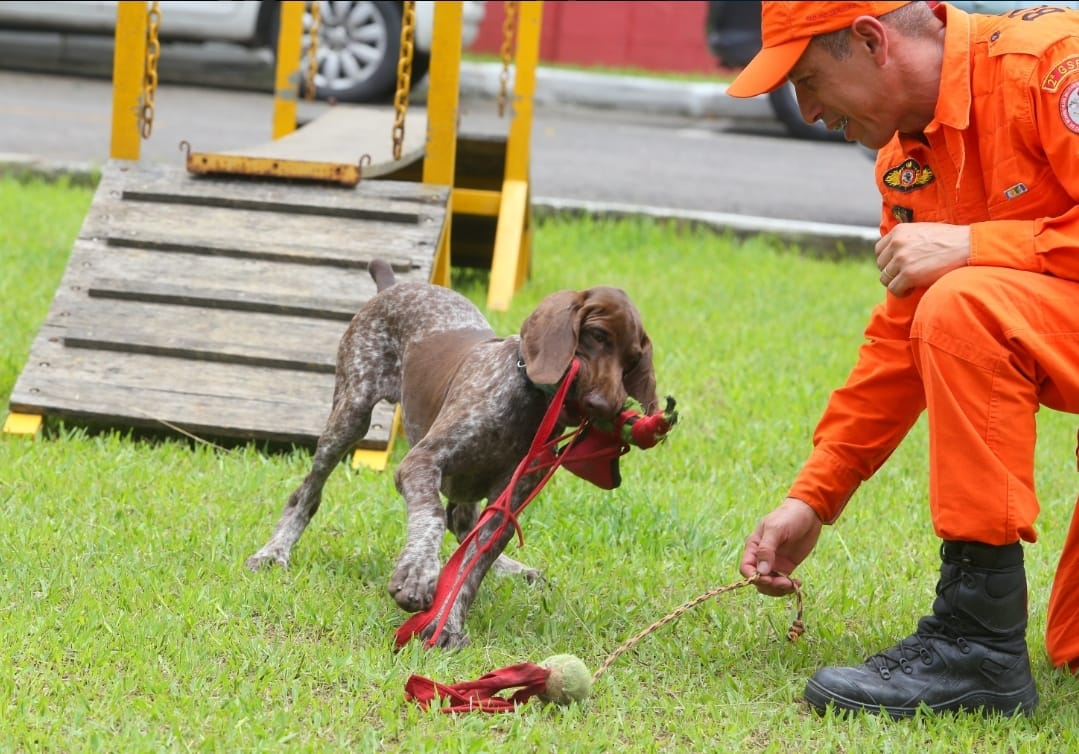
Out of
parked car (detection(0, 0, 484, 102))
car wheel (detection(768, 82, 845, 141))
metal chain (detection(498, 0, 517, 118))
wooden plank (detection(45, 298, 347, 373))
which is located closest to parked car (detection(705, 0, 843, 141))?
car wheel (detection(768, 82, 845, 141))

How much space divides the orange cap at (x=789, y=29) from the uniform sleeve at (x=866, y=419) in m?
0.67

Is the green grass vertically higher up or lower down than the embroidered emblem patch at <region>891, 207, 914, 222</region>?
lower down

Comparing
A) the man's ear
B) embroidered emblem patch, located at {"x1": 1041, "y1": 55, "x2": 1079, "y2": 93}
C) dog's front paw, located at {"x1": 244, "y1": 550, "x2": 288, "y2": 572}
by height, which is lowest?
dog's front paw, located at {"x1": 244, "y1": 550, "x2": 288, "y2": 572}

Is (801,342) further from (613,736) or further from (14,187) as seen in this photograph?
(14,187)

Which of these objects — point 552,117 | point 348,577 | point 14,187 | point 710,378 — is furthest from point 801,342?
point 552,117

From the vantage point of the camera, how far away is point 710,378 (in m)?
6.13

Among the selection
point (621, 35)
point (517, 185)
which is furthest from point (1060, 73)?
point (621, 35)

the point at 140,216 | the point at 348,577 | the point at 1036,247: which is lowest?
the point at 348,577

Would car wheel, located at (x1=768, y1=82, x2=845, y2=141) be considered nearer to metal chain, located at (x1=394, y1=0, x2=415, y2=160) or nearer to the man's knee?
metal chain, located at (x1=394, y1=0, x2=415, y2=160)

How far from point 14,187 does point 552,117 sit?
7537 mm

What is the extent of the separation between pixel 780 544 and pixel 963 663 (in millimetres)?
551

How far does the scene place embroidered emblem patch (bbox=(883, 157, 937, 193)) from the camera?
338cm

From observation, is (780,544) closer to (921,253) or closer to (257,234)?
(921,253)

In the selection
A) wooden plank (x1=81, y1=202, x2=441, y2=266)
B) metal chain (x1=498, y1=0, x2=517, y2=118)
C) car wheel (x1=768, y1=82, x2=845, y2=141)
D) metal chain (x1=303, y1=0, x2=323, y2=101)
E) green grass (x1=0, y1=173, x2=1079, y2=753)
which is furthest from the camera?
car wheel (x1=768, y1=82, x2=845, y2=141)
